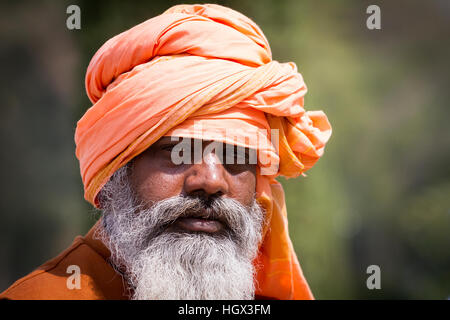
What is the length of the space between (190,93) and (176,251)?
0.62 meters

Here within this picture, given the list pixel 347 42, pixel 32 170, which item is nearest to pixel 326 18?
pixel 347 42

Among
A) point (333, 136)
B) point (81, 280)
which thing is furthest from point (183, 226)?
point (333, 136)

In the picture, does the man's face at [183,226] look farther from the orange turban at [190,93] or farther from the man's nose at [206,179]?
the orange turban at [190,93]

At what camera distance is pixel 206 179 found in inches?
70.6

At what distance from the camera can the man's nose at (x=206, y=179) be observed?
70.4 inches

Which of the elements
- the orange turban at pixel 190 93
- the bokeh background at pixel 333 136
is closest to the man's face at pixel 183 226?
the orange turban at pixel 190 93

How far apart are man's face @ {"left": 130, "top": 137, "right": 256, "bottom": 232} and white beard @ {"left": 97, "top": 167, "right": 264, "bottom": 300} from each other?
0.12ft

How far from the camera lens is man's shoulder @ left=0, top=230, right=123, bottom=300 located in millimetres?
1827

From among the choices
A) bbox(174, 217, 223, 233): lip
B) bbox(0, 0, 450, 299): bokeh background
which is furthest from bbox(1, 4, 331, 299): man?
bbox(0, 0, 450, 299): bokeh background

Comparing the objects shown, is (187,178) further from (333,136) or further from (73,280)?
(333,136)

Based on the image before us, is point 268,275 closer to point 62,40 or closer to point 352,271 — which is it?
point 352,271

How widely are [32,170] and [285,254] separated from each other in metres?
2.90

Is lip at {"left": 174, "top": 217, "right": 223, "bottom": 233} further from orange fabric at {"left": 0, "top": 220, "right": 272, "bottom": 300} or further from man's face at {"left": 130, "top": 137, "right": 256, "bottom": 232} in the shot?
orange fabric at {"left": 0, "top": 220, "right": 272, "bottom": 300}

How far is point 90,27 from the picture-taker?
3998mm
